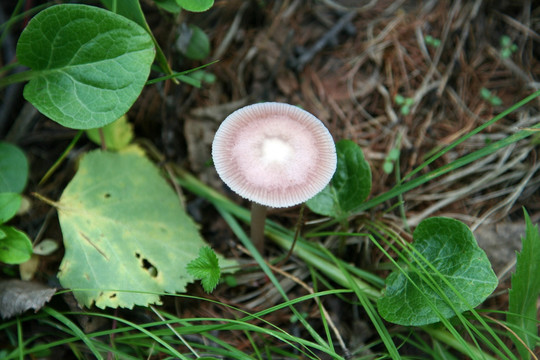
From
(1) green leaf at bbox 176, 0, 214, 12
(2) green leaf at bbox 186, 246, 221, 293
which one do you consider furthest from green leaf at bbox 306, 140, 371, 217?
(1) green leaf at bbox 176, 0, 214, 12

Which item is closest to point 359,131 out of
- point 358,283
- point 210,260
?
point 358,283

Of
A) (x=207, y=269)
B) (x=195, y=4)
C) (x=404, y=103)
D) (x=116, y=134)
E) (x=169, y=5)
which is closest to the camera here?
(x=207, y=269)

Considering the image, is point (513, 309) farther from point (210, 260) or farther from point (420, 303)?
point (210, 260)

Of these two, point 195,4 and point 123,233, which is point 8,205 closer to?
point 123,233

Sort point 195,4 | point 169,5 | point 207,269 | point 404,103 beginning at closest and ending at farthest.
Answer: point 207,269, point 195,4, point 169,5, point 404,103

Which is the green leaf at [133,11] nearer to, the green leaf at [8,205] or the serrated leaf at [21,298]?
the green leaf at [8,205]

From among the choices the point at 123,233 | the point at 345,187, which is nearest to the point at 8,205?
the point at 123,233
